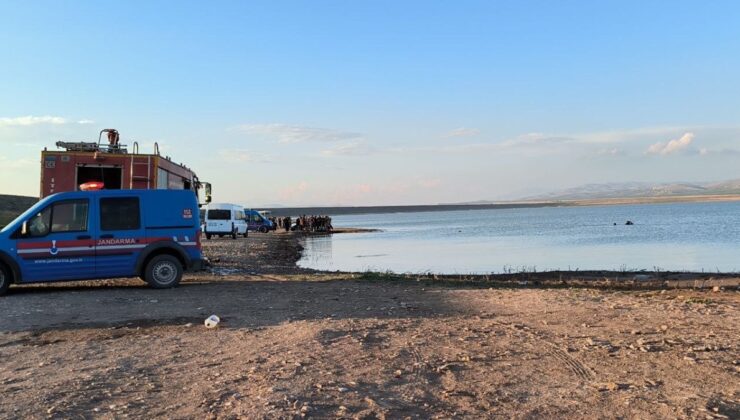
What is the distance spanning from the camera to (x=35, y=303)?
36.4ft

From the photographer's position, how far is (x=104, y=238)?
1283 cm

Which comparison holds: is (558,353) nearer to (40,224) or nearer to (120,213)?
(120,213)

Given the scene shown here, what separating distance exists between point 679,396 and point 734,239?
40211 mm

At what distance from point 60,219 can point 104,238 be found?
906 millimetres

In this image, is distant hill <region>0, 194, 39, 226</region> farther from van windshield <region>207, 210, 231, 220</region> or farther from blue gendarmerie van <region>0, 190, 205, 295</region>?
blue gendarmerie van <region>0, 190, 205, 295</region>

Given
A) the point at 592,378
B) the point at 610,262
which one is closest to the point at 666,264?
the point at 610,262

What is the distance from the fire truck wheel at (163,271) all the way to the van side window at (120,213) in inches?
33.3

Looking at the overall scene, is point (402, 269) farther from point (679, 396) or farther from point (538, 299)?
point (679, 396)

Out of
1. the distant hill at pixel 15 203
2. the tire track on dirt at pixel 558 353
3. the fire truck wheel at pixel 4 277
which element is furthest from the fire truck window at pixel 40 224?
the distant hill at pixel 15 203

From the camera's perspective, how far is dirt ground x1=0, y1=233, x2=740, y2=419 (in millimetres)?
4949

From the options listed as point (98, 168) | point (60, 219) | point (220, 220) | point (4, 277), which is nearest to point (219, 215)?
point (220, 220)

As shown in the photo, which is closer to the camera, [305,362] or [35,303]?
[305,362]

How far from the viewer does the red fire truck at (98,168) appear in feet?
48.5

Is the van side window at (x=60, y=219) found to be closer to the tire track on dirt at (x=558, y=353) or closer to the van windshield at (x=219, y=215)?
the tire track on dirt at (x=558, y=353)
